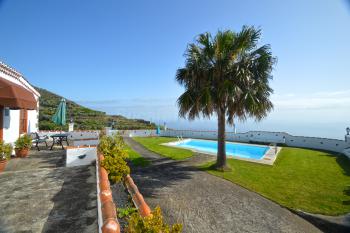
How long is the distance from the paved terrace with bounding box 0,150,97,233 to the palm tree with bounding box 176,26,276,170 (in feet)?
23.4

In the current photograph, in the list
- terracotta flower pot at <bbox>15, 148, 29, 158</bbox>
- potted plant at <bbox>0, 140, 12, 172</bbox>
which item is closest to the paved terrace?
potted plant at <bbox>0, 140, 12, 172</bbox>

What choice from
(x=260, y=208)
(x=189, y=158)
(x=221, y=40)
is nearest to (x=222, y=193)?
(x=260, y=208)

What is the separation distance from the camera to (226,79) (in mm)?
13391

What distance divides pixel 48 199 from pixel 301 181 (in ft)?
36.5

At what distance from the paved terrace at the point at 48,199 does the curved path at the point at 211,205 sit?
111 inches

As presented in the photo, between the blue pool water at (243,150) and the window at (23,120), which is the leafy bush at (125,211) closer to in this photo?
the window at (23,120)

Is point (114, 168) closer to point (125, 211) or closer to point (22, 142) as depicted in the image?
point (125, 211)

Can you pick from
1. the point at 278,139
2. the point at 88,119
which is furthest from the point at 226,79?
the point at 88,119

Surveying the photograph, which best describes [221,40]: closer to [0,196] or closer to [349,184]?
[349,184]

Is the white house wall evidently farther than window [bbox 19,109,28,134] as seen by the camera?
Yes

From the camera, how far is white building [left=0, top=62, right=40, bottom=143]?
9.30 m

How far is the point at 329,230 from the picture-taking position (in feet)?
23.3

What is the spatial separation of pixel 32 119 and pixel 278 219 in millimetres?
19856

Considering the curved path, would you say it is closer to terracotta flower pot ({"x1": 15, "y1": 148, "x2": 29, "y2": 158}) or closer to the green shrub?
the green shrub
